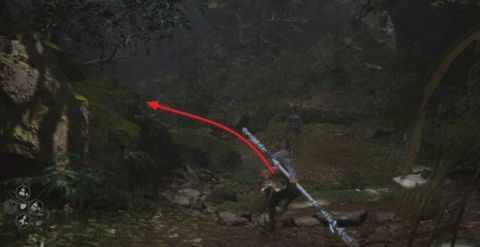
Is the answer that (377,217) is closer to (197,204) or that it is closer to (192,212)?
(192,212)

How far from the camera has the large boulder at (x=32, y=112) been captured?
567cm

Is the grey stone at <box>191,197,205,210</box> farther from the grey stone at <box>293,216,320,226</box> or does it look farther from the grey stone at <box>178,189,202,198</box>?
the grey stone at <box>293,216,320,226</box>

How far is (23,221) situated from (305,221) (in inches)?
167

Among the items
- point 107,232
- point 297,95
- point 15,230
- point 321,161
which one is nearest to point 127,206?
point 107,232

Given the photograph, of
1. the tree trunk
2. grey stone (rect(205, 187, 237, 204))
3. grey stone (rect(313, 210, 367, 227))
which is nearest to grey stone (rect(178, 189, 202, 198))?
grey stone (rect(205, 187, 237, 204))

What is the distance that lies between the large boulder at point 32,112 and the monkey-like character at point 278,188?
305 centimetres

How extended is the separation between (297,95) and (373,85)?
4.91 m

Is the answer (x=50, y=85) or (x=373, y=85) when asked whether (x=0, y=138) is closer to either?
(x=50, y=85)

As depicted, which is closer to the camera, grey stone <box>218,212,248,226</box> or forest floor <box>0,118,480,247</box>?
forest floor <box>0,118,480,247</box>

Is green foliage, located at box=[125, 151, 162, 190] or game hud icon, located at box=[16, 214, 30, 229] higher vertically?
green foliage, located at box=[125, 151, 162, 190]

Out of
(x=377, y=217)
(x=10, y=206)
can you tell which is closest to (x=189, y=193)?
(x=377, y=217)

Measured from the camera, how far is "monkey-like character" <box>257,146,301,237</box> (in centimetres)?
634

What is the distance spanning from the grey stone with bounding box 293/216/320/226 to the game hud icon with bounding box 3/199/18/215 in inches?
166

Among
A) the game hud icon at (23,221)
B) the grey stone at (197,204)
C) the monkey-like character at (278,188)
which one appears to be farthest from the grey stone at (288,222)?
the game hud icon at (23,221)
